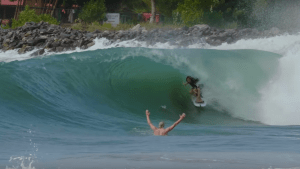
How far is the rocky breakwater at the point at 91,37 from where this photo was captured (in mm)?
23984

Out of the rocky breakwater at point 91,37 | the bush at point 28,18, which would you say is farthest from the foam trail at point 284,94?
the bush at point 28,18

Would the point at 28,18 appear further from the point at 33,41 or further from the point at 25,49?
the point at 25,49

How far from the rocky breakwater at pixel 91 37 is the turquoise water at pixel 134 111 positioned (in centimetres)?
719

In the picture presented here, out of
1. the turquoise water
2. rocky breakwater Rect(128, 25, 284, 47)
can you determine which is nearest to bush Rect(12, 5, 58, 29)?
rocky breakwater Rect(128, 25, 284, 47)

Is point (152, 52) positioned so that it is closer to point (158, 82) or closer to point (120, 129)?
point (158, 82)

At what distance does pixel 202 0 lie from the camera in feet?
102

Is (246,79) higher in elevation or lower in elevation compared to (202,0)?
lower

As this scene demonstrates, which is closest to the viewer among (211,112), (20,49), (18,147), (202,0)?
(18,147)

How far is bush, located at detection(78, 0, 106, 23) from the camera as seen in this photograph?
32.4m

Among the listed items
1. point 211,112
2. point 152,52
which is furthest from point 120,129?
point 152,52

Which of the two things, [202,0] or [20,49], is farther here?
[202,0]

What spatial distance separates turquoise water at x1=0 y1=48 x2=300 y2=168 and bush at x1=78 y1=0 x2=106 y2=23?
52.0 feet

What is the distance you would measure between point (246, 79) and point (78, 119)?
21.0ft

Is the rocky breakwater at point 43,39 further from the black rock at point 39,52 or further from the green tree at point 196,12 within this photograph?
the green tree at point 196,12
